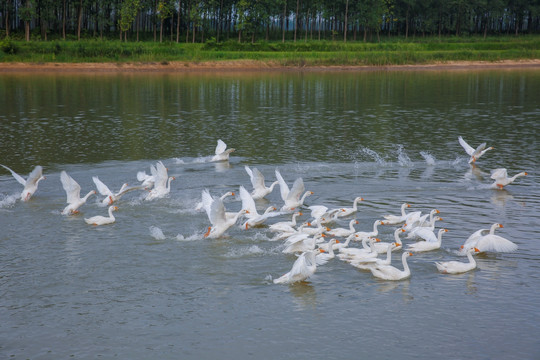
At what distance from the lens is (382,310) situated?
10.1 metres

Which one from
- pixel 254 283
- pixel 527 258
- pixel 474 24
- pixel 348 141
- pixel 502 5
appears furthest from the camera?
pixel 474 24

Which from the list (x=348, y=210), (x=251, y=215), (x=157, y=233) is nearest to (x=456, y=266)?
(x=348, y=210)

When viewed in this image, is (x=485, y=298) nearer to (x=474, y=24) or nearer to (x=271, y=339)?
(x=271, y=339)

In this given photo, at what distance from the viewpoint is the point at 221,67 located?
62281 millimetres

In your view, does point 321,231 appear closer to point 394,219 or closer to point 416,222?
point 394,219

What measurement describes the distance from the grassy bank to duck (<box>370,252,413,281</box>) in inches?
2061

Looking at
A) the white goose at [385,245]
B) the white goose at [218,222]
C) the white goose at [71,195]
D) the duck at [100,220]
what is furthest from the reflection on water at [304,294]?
the white goose at [71,195]

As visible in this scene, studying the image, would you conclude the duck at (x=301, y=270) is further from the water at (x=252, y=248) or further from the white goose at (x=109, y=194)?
the white goose at (x=109, y=194)

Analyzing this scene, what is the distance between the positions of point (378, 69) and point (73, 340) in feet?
191

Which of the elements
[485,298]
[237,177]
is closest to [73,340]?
[485,298]

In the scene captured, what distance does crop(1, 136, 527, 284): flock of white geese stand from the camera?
11.4 metres

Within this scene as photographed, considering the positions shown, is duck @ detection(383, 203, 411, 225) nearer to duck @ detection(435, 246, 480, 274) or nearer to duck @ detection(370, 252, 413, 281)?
duck @ detection(435, 246, 480, 274)

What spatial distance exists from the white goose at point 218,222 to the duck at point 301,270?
8.47 feet

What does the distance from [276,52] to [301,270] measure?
5805 centimetres
